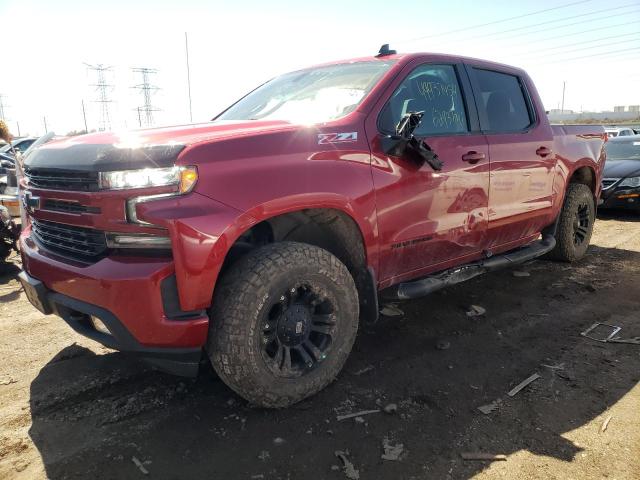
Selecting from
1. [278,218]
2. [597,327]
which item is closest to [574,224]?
[597,327]

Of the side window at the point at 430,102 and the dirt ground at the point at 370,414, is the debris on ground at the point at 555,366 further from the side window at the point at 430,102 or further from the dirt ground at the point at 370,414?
the side window at the point at 430,102

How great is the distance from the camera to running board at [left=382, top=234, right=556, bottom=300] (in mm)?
3221

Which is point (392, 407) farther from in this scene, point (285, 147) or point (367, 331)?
point (285, 147)

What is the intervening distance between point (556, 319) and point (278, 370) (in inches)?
101

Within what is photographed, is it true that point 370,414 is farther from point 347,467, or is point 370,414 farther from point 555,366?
point 555,366

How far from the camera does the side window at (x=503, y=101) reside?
3984mm

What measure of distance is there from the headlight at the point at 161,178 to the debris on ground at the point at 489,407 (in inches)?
75.0

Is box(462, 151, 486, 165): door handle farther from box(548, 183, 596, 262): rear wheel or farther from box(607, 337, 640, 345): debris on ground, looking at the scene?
box(548, 183, 596, 262): rear wheel

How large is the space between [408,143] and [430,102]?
666mm

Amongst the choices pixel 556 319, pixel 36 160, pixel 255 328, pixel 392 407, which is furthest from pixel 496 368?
pixel 36 160

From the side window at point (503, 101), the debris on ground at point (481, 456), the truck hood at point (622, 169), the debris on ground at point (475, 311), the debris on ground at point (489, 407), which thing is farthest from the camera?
the truck hood at point (622, 169)

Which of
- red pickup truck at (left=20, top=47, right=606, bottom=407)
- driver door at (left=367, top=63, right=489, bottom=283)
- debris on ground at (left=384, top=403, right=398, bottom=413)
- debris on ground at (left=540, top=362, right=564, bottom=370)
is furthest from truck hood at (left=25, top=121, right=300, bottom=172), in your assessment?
debris on ground at (left=540, top=362, right=564, bottom=370)

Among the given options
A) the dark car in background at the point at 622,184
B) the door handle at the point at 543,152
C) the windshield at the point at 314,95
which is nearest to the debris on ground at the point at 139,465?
the windshield at the point at 314,95

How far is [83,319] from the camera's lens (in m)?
2.49
